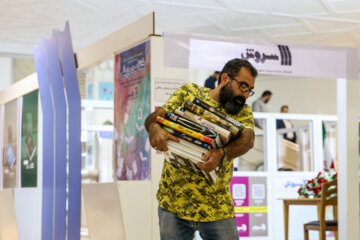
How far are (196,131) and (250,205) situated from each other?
6075 mm

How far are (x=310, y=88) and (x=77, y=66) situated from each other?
1094 centimetres

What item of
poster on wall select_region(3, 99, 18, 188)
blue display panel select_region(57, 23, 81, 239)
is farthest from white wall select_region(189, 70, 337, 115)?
blue display panel select_region(57, 23, 81, 239)

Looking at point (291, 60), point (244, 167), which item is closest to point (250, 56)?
point (291, 60)

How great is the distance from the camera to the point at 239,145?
223cm

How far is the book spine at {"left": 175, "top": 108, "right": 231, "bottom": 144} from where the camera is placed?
2207mm

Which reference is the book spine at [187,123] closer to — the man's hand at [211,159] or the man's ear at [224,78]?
the man's hand at [211,159]

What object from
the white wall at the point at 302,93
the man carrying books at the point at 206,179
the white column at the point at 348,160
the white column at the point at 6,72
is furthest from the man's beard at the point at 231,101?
the white wall at the point at 302,93

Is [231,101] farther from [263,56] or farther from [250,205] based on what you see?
[250,205]

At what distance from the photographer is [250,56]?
489cm

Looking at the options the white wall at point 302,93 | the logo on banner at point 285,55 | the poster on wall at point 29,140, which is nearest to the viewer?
the logo on banner at point 285,55

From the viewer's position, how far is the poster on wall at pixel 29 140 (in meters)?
6.48

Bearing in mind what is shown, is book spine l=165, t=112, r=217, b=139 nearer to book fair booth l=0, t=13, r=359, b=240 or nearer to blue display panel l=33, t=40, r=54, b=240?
book fair booth l=0, t=13, r=359, b=240

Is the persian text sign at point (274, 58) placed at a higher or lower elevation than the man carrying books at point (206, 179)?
higher

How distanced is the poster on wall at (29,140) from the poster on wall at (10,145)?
1.29ft
